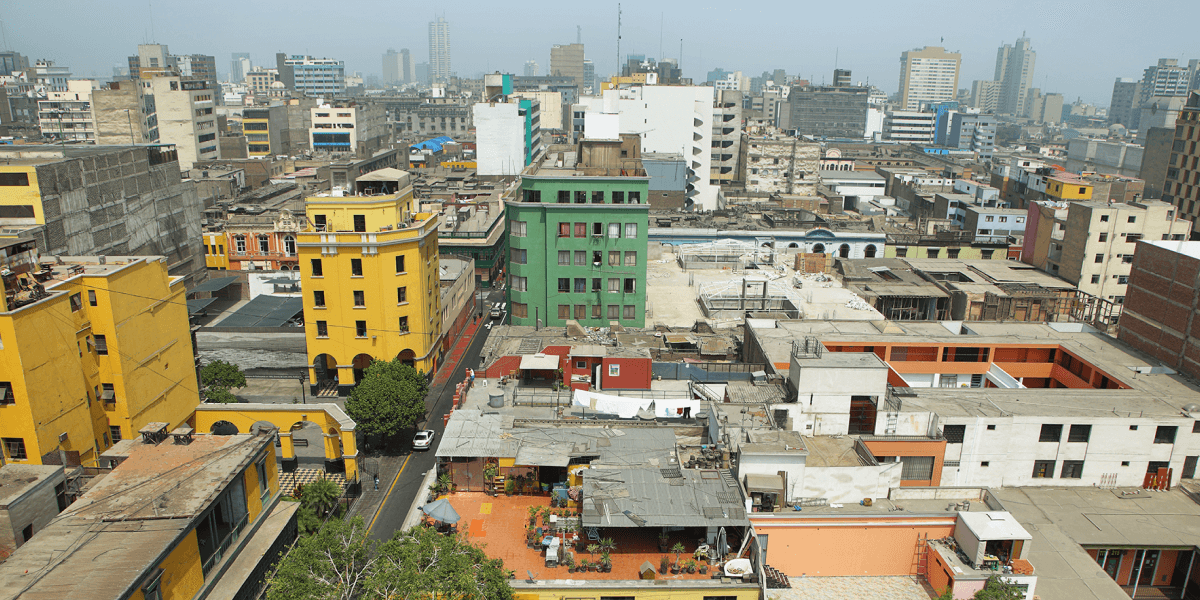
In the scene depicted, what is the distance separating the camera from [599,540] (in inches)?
1244

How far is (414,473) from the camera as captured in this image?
50031 mm

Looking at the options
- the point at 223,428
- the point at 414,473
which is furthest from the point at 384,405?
the point at 223,428

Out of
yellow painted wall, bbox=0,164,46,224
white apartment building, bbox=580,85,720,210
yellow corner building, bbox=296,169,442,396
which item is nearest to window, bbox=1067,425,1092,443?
yellow corner building, bbox=296,169,442,396

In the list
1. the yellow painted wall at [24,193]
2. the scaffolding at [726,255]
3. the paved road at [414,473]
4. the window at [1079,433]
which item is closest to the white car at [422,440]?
the paved road at [414,473]

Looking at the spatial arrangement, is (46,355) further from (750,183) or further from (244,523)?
(750,183)

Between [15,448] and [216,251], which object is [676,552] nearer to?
[15,448]

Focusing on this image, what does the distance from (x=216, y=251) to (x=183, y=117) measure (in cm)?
8603

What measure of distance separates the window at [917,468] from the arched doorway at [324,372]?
44914 millimetres

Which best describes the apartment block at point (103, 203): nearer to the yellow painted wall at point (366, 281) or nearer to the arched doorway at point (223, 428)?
the yellow painted wall at point (366, 281)

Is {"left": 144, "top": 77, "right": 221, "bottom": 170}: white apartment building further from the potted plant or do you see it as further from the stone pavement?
the stone pavement

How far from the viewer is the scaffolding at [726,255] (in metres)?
84.9

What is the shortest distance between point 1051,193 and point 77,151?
13733 centimetres

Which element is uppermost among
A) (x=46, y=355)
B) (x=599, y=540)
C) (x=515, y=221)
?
(x=515, y=221)

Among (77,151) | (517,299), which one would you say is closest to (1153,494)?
(517,299)
